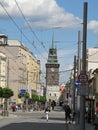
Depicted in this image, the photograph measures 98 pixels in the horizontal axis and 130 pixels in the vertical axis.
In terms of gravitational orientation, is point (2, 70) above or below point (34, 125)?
above

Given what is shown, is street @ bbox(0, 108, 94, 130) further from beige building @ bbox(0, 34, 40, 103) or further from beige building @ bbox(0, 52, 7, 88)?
beige building @ bbox(0, 34, 40, 103)

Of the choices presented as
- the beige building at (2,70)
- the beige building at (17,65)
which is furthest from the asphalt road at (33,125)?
the beige building at (17,65)

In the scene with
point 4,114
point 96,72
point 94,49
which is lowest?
point 4,114

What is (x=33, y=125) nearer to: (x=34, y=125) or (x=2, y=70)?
(x=34, y=125)

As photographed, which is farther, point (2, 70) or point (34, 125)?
point (2, 70)

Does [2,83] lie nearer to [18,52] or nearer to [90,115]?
[18,52]

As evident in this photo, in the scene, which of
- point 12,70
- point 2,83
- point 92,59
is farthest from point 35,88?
point 92,59

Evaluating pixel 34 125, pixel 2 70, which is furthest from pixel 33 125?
pixel 2 70

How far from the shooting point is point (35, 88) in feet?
531

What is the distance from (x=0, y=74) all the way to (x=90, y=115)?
182 feet

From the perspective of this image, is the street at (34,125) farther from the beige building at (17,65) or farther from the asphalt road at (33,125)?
the beige building at (17,65)

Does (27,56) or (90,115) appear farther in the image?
(27,56)

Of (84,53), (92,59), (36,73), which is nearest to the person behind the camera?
(84,53)

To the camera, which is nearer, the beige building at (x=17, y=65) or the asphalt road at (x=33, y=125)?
the asphalt road at (x=33, y=125)
